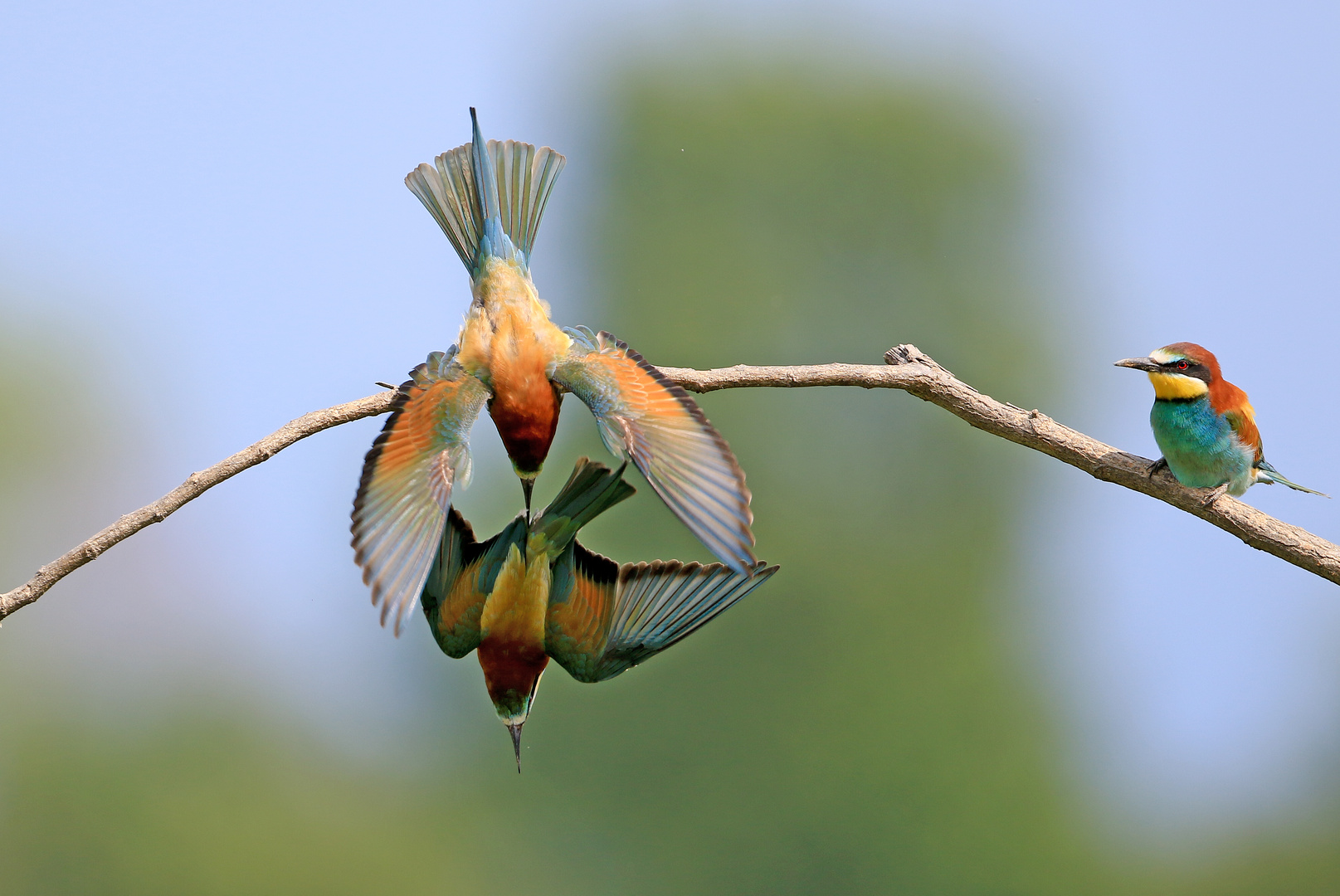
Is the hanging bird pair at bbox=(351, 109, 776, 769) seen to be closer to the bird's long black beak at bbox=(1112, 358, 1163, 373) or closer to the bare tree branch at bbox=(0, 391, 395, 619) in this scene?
the bare tree branch at bbox=(0, 391, 395, 619)

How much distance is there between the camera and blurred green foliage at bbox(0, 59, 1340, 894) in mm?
11672

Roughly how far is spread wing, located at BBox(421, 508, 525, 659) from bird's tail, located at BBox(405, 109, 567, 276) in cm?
59

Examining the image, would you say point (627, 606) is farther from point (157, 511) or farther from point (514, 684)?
point (157, 511)

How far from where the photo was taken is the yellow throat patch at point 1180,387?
9.02 ft

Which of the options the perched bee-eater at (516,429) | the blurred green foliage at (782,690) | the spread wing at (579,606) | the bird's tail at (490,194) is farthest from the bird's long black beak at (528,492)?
the blurred green foliage at (782,690)

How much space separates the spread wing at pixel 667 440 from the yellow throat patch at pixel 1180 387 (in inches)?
47.3

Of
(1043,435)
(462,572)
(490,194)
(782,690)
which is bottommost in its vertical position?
(782,690)

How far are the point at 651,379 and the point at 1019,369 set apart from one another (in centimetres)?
1136

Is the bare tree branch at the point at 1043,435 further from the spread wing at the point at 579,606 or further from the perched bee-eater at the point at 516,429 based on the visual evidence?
the spread wing at the point at 579,606

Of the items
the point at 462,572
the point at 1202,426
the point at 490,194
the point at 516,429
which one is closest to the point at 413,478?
Result: the point at 516,429

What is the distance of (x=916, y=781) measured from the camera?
38.7 feet

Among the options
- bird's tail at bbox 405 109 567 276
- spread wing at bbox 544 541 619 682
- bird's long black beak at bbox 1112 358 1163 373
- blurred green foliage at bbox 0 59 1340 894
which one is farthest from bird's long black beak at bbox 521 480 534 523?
blurred green foliage at bbox 0 59 1340 894

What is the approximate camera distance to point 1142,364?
8.91 ft

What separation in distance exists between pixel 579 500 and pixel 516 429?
206mm
